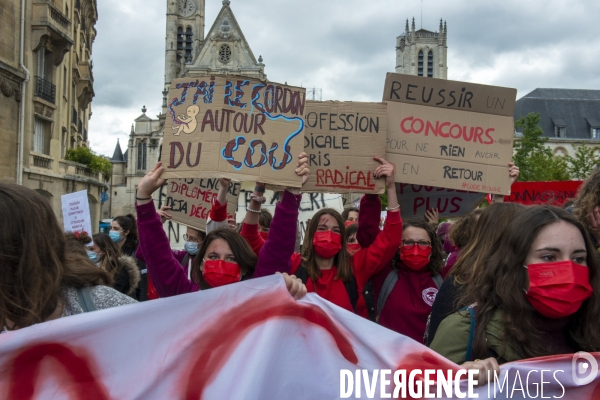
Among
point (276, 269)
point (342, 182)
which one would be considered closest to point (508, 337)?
point (276, 269)

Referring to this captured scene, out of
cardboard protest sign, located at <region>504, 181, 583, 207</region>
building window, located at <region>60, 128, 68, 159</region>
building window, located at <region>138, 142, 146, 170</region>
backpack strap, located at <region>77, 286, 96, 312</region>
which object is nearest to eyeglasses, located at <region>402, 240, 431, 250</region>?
backpack strap, located at <region>77, 286, 96, 312</region>

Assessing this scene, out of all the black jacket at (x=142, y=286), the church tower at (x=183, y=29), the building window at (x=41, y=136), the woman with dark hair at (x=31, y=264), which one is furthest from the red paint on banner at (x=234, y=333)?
the church tower at (x=183, y=29)

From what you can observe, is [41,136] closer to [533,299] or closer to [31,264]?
[31,264]

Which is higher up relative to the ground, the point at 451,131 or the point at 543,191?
the point at 451,131

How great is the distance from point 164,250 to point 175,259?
120mm

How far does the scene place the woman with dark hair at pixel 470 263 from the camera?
257 cm

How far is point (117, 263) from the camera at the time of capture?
5191mm

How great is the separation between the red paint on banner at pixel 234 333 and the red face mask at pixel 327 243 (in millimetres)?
1543

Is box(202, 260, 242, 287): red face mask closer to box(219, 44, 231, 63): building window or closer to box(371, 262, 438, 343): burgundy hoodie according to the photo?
box(371, 262, 438, 343): burgundy hoodie

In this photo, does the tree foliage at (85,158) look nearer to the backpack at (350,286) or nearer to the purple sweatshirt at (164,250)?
the backpack at (350,286)

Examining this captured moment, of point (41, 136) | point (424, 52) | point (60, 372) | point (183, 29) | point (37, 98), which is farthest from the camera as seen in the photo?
point (424, 52)

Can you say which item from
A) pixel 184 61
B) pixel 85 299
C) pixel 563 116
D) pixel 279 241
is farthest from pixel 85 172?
pixel 563 116

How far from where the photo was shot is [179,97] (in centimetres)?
356

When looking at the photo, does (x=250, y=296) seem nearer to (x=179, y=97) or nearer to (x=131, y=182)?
(x=179, y=97)
